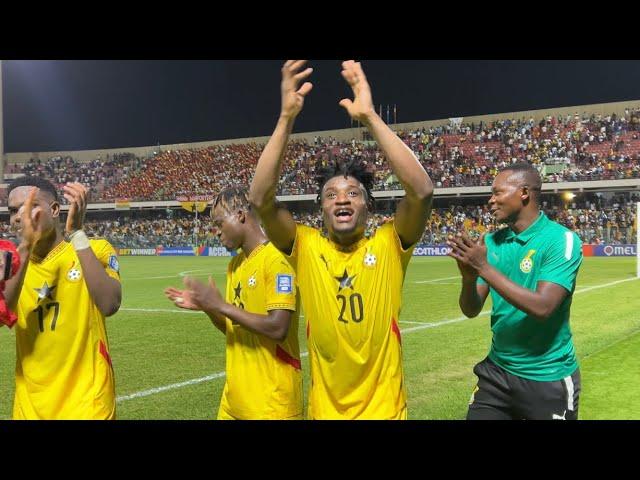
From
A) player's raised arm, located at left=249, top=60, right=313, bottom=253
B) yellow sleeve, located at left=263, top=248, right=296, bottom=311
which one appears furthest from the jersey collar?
player's raised arm, located at left=249, top=60, right=313, bottom=253

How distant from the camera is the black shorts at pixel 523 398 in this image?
13.2 ft

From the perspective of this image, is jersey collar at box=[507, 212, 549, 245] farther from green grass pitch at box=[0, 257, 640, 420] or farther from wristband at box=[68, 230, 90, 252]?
wristband at box=[68, 230, 90, 252]

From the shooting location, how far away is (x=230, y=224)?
3.95 m

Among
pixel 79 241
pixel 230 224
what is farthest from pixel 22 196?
pixel 230 224

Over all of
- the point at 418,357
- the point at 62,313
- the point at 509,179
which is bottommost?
the point at 418,357

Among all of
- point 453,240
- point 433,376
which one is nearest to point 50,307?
point 453,240

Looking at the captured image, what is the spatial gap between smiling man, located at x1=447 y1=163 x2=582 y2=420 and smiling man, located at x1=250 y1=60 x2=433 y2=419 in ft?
2.18

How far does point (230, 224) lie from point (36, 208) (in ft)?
3.65

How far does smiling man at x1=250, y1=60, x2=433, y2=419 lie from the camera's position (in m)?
3.10

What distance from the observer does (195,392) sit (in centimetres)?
731

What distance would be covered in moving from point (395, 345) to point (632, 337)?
8.71 meters

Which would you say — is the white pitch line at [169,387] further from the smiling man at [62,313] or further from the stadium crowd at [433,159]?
the stadium crowd at [433,159]

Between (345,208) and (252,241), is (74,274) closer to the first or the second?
(252,241)

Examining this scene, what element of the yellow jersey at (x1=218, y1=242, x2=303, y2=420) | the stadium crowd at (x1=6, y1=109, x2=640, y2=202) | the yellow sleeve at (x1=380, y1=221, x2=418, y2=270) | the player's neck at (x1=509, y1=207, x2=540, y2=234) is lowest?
the yellow jersey at (x1=218, y1=242, x2=303, y2=420)
